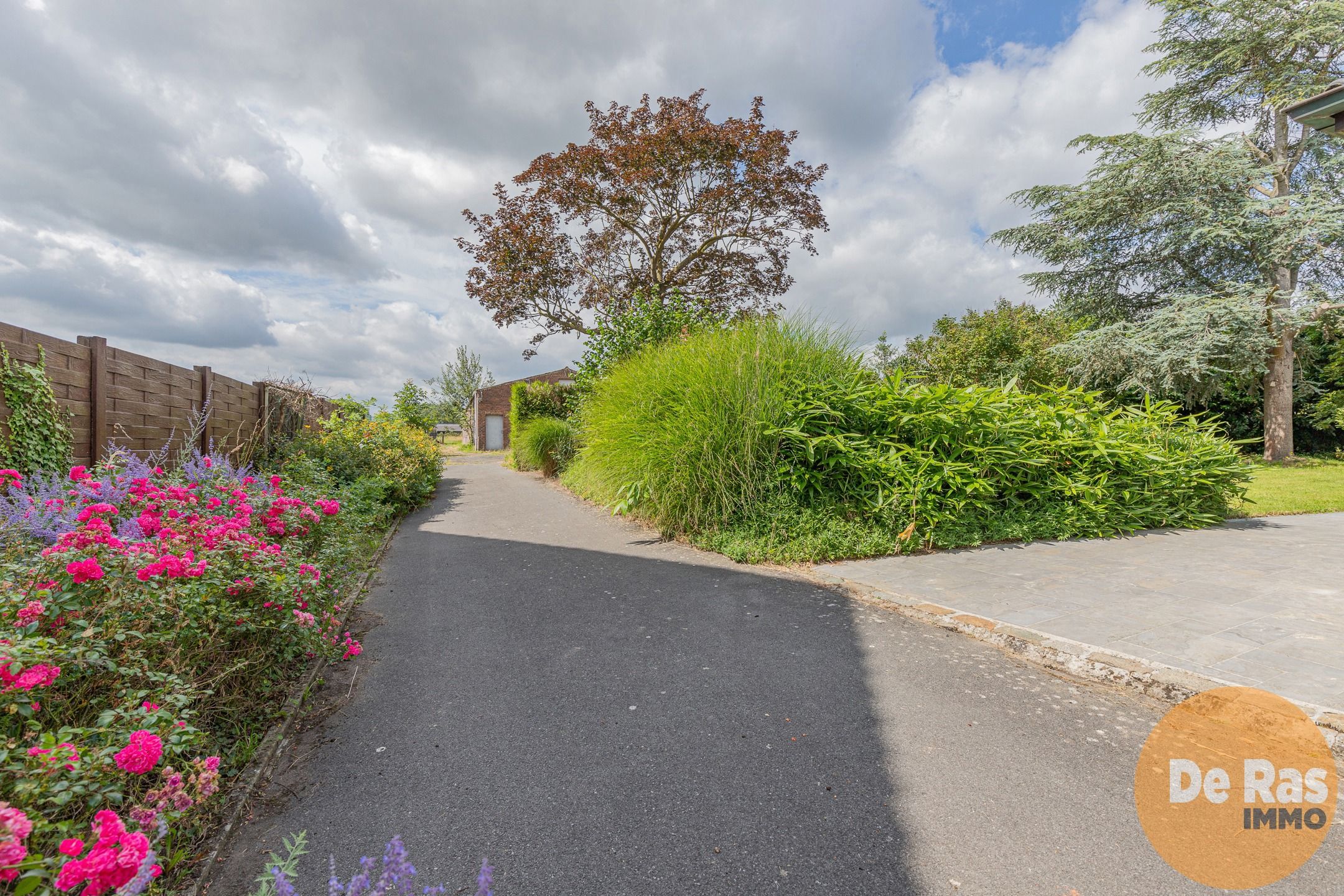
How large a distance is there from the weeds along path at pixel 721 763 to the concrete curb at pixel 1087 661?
0.13 meters

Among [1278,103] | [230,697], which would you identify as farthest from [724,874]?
[1278,103]

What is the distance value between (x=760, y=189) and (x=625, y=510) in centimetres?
1061

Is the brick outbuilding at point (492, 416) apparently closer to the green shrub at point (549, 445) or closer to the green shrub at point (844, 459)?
the green shrub at point (549, 445)

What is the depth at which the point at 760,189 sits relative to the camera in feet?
45.7

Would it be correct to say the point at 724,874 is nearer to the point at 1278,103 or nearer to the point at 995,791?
the point at 995,791

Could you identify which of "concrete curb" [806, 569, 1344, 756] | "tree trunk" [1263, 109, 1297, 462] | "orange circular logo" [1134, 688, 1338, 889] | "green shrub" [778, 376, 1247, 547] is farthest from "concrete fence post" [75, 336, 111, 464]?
"tree trunk" [1263, 109, 1297, 462]

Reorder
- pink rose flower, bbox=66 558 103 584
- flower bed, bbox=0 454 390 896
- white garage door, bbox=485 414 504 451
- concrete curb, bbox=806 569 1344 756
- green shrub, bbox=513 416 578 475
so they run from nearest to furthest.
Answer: flower bed, bbox=0 454 390 896
pink rose flower, bbox=66 558 103 584
concrete curb, bbox=806 569 1344 756
green shrub, bbox=513 416 578 475
white garage door, bbox=485 414 504 451

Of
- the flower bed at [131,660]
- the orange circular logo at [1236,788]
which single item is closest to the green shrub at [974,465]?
the orange circular logo at [1236,788]

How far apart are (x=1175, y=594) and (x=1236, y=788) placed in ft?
8.45

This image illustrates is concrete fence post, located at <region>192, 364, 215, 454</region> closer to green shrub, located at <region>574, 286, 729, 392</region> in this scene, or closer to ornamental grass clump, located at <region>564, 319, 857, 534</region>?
ornamental grass clump, located at <region>564, 319, 857, 534</region>

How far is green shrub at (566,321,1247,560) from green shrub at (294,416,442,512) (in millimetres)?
4081

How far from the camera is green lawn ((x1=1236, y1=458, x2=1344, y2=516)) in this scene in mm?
8484

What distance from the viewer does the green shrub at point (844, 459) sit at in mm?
5426

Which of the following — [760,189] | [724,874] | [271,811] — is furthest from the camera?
[760,189]
